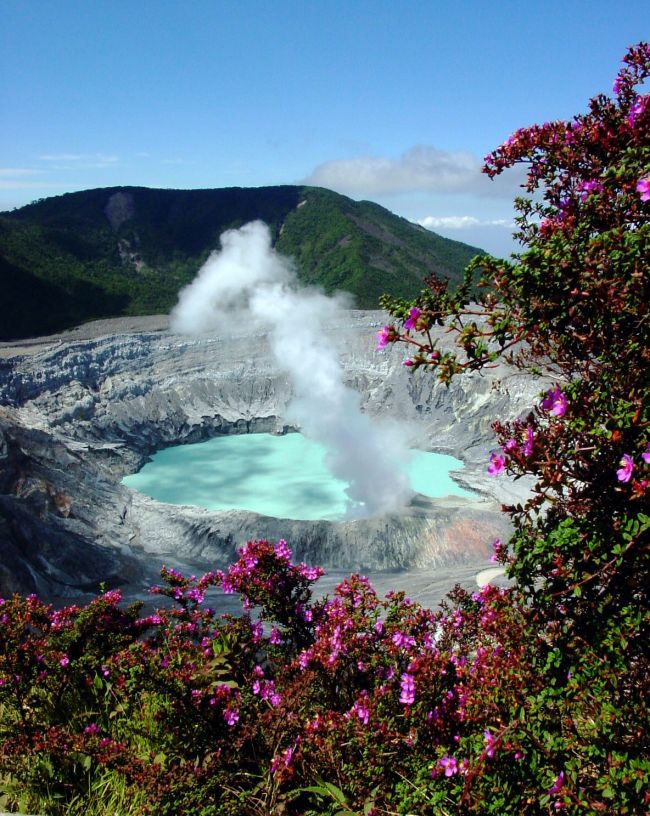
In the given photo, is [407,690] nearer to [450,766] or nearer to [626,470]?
[450,766]

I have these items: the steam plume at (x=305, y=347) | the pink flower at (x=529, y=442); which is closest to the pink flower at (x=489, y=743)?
the pink flower at (x=529, y=442)

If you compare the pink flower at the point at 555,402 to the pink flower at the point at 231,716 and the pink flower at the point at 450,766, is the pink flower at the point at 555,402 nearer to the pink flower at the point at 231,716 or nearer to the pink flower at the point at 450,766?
the pink flower at the point at 450,766

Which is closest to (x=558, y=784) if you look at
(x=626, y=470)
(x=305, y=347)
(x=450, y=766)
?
(x=450, y=766)

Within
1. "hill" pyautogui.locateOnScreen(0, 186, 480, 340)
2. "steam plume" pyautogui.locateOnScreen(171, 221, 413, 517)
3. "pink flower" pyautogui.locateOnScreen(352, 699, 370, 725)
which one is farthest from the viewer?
"hill" pyautogui.locateOnScreen(0, 186, 480, 340)

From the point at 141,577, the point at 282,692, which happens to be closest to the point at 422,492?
the point at 141,577

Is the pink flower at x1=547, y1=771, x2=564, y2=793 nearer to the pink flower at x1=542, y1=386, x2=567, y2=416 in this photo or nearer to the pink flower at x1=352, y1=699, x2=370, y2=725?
the pink flower at x1=352, y1=699, x2=370, y2=725

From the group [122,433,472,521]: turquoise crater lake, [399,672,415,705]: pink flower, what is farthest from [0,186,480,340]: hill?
[399,672,415,705]: pink flower
